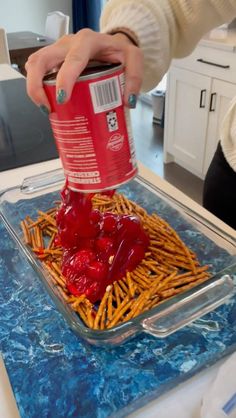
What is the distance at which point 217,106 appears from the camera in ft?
5.65

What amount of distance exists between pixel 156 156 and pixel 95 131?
6.34 feet

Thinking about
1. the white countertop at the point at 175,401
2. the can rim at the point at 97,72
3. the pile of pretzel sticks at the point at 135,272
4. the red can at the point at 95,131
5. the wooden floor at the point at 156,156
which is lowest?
the wooden floor at the point at 156,156

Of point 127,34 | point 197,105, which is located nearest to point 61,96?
point 127,34

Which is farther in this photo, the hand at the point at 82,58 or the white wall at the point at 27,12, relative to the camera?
the white wall at the point at 27,12

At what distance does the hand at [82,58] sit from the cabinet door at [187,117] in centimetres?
138

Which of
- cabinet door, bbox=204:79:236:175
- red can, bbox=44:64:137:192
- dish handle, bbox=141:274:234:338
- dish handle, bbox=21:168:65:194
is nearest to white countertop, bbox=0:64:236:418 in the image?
dish handle, bbox=141:274:234:338

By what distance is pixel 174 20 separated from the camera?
22.4 inches

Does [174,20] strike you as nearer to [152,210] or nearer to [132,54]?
[132,54]

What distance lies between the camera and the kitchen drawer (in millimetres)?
1578

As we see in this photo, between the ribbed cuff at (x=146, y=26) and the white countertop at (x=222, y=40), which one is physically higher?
the ribbed cuff at (x=146, y=26)

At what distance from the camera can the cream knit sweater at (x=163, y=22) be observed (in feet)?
1.71

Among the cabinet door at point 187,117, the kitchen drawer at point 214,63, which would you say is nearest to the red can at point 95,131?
the kitchen drawer at point 214,63

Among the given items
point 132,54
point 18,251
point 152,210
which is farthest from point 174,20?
point 18,251

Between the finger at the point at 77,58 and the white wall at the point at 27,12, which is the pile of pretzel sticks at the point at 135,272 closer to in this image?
the finger at the point at 77,58
